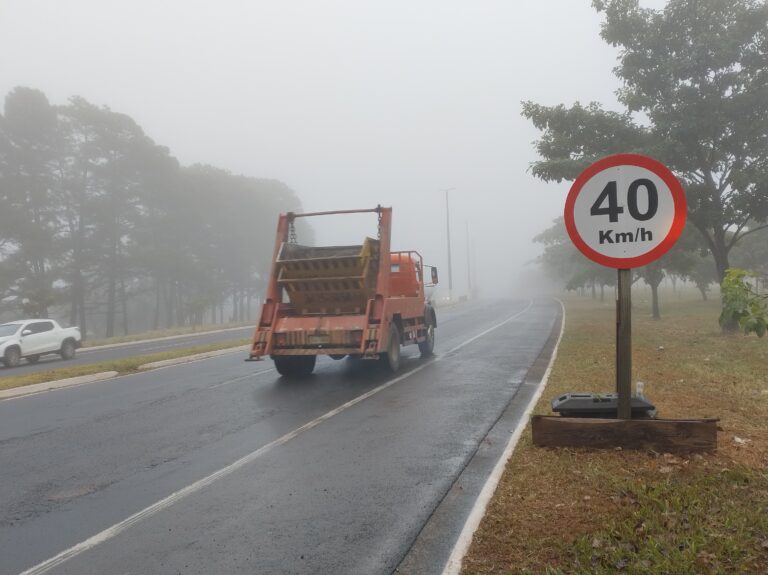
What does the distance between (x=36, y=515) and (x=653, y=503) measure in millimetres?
4617

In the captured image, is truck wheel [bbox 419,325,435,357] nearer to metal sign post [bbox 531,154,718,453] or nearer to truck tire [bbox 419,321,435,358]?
truck tire [bbox 419,321,435,358]

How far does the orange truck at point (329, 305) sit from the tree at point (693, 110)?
7.39 metres

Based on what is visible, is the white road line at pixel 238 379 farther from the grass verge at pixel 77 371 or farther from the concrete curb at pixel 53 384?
the grass verge at pixel 77 371

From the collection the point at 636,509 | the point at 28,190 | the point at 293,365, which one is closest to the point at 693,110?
the point at 293,365

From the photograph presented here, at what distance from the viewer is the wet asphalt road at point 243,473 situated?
13.3 feet

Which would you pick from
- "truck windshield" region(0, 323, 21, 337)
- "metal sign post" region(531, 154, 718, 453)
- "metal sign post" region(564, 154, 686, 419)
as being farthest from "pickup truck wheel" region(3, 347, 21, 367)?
"metal sign post" region(564, 154, 686, 419)

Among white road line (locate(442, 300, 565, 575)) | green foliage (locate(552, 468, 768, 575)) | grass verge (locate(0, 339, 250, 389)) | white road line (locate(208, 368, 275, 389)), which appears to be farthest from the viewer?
grass verge (locate(0, 339, 250, 389))

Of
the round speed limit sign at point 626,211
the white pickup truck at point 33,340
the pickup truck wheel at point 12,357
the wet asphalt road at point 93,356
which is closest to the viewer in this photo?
the round speed limit sign at point 626,211

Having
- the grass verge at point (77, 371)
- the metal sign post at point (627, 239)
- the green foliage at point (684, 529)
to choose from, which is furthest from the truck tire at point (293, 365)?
the green foliage at point (684, 529)

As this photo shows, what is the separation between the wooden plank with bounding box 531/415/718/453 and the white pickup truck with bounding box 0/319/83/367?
18996 millimetres

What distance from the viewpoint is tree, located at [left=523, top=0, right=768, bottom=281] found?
16016 mm

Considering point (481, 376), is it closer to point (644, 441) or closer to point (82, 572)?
point (644, 441)

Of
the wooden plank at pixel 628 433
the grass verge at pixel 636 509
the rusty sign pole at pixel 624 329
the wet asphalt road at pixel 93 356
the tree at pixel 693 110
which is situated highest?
the tree at pixel 693 110

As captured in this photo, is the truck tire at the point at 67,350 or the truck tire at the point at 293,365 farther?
the truck tire at the point at 67,350
